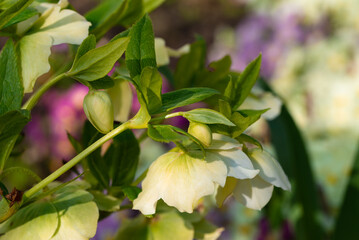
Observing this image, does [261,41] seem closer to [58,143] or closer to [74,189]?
[58,143]

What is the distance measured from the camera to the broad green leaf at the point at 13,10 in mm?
280

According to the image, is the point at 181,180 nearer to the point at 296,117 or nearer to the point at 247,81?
the point at 247,81

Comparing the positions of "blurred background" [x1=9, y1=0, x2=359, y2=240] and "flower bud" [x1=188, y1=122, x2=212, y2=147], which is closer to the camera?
"flower bud" [x1=188, y1=122, x2=212, y2=147]

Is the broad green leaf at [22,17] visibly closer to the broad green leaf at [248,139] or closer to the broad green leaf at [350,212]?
the broad green leaf at [248,139]

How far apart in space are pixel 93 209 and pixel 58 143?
1270mm

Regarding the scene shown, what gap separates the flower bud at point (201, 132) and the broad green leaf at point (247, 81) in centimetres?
5

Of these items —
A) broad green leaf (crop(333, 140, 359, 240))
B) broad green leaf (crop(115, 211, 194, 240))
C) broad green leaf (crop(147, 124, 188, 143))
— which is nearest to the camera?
broad green leaf (crop(147, 124, 188, 143))

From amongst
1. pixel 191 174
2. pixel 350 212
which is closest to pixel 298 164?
pixel 350 212

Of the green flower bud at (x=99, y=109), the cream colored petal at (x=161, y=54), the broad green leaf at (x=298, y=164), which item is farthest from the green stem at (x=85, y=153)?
the broad green leaf at (x=298, y=164)

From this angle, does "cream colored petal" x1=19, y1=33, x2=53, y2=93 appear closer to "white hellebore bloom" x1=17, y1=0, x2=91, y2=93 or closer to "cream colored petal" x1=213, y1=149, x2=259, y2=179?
"white hellebore bloom" x1=17, y1=0, x2=91, y2=93

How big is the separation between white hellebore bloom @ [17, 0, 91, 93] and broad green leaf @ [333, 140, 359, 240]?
40cm

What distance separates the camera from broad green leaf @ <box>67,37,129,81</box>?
271mm

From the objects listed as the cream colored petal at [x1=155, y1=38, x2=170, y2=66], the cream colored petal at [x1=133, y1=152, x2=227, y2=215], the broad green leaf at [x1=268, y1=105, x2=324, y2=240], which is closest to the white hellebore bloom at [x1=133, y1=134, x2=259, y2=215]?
the cream colored petal at [x1=133, y1=152, x2=227, y2=215]

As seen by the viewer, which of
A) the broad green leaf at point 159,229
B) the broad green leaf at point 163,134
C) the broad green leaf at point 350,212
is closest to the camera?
the broad green leaf at point 163,134
